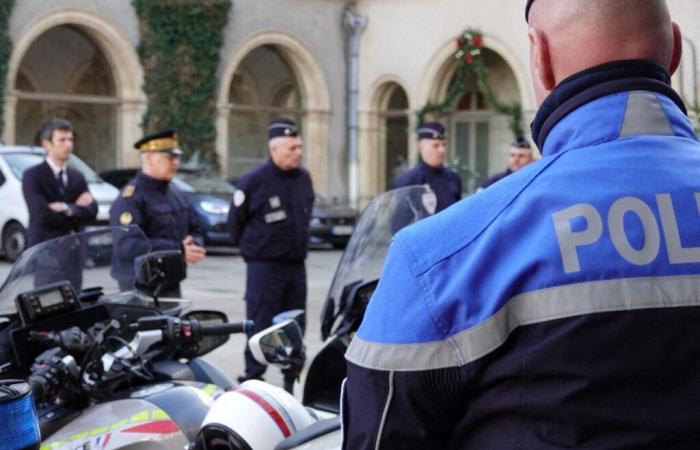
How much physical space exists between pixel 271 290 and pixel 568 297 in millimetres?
5809

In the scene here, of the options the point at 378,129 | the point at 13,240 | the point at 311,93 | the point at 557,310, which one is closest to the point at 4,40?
the point at 13,240

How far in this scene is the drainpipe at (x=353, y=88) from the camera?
82.8ft

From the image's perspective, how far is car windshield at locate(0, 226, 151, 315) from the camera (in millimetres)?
3523

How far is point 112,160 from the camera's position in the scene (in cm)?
2878

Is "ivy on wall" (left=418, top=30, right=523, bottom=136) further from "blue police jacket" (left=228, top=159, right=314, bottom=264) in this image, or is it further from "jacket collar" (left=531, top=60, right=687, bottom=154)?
"jacket collar" (left=531, top=60, right=687, bottom=154)

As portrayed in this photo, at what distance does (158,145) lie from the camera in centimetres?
686

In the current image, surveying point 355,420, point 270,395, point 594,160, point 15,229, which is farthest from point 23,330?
point 15,229

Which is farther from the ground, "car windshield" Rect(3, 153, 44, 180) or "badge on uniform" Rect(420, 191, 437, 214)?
"car windshield" Rect(3, 153, 44, 180)

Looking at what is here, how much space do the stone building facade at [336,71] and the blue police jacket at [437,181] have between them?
506 inches

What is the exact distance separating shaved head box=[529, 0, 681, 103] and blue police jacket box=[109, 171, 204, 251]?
200 inches

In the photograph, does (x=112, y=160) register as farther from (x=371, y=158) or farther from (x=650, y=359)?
(x=650, y=359)

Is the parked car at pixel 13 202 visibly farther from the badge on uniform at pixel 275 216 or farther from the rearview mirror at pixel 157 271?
the rearview mirror at pixel 157 271

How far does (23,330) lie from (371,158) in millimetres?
22710

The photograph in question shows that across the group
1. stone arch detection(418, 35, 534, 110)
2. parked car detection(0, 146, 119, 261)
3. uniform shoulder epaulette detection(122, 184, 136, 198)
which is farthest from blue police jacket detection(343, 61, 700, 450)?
stone arch detection(418, 35, 534, 110)
